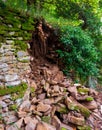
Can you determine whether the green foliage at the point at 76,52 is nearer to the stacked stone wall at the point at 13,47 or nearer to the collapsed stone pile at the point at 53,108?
the collapsed stone pile at the point at 53,108

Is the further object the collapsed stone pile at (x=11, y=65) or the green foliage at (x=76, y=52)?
the green foliage at (x=76, y=52)

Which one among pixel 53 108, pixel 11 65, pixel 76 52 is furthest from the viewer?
pixel 76 52

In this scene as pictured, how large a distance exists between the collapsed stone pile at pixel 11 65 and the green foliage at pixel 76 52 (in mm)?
Result: 1941

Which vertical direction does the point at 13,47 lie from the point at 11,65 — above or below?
above

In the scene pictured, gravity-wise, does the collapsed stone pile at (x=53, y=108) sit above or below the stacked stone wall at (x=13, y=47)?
below

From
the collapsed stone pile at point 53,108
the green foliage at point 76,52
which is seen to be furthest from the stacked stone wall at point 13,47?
the green foliage at point 76,52

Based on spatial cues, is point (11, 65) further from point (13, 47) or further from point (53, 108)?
point (53, 108)

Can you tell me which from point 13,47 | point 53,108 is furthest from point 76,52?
point 13,47

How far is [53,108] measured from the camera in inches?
213

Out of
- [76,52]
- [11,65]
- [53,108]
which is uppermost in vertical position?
[76,52]

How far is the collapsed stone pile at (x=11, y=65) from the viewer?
4840 millimetres

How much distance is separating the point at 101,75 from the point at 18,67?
5926 mm

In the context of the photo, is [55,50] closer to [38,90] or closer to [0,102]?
[38,90]

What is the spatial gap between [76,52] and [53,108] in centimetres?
232
